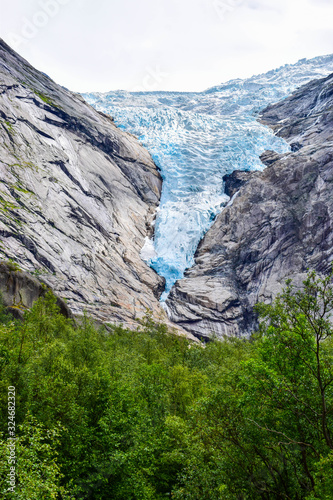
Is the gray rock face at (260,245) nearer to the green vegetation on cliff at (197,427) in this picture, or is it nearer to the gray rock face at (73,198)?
the gray rock face at (73,198)

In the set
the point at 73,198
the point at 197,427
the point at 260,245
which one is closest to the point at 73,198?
the point at 73,198

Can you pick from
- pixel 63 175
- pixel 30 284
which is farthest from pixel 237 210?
pixel 30 284

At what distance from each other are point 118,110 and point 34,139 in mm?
62374

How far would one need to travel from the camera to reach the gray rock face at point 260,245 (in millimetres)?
79688

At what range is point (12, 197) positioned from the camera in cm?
6956

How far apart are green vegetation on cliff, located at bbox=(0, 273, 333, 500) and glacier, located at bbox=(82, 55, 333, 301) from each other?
67083 mm

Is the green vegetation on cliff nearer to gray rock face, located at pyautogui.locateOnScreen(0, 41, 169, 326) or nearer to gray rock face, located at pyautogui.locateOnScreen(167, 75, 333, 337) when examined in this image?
gray rock face, located at pyautogui.locateOnScreen(0, 41, 169, 326)

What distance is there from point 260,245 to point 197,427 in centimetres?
7497

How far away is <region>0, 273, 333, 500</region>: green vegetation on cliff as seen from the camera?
12.8 metres

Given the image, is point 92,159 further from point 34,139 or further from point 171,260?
point 171,260

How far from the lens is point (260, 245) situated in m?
87.2

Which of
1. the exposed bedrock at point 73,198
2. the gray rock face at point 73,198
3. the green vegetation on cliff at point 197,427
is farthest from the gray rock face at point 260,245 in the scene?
the green vegetation on cliff at point 197,427

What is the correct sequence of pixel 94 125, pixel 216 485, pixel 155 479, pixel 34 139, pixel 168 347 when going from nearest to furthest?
1. pixel 216 485
2. pixel 155 479
3. pixel 168 347
4. pixel 34 139
5. pixel 94 125

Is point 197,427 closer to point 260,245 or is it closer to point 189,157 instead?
point 260,245
